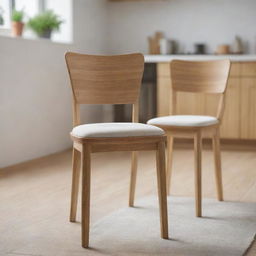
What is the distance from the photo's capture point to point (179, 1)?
19.3 feet

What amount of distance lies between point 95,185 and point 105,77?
110 centimetres

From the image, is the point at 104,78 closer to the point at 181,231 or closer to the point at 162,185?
the point at 162,185

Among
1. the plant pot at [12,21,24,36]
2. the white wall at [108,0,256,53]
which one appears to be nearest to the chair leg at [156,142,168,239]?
the plant pot at [12,21,24,36]

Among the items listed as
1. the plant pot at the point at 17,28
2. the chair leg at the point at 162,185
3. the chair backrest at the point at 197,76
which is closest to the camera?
the chair leg at the point at 162,185

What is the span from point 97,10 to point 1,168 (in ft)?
7.77

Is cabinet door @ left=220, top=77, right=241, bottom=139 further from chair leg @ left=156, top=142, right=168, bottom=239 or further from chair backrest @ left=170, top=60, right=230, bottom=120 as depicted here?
chair leg @ left=156, top=142, right=168, bottom=239

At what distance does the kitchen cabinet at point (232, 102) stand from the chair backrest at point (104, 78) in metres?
2.58

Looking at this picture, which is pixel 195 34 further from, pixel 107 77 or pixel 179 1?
pixel 107 77

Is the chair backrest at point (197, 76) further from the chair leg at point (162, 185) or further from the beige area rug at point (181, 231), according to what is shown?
the chair leg at point (162, 185)

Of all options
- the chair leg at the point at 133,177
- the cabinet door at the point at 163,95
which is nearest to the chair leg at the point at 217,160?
the chair leg at the point at 133,177

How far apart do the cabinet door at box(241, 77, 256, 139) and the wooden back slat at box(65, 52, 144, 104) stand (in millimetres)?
2593

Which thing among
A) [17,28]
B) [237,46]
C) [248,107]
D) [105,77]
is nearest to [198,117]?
[105,77]

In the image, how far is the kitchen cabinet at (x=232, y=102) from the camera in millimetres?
5215

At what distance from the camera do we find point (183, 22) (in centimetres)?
593
